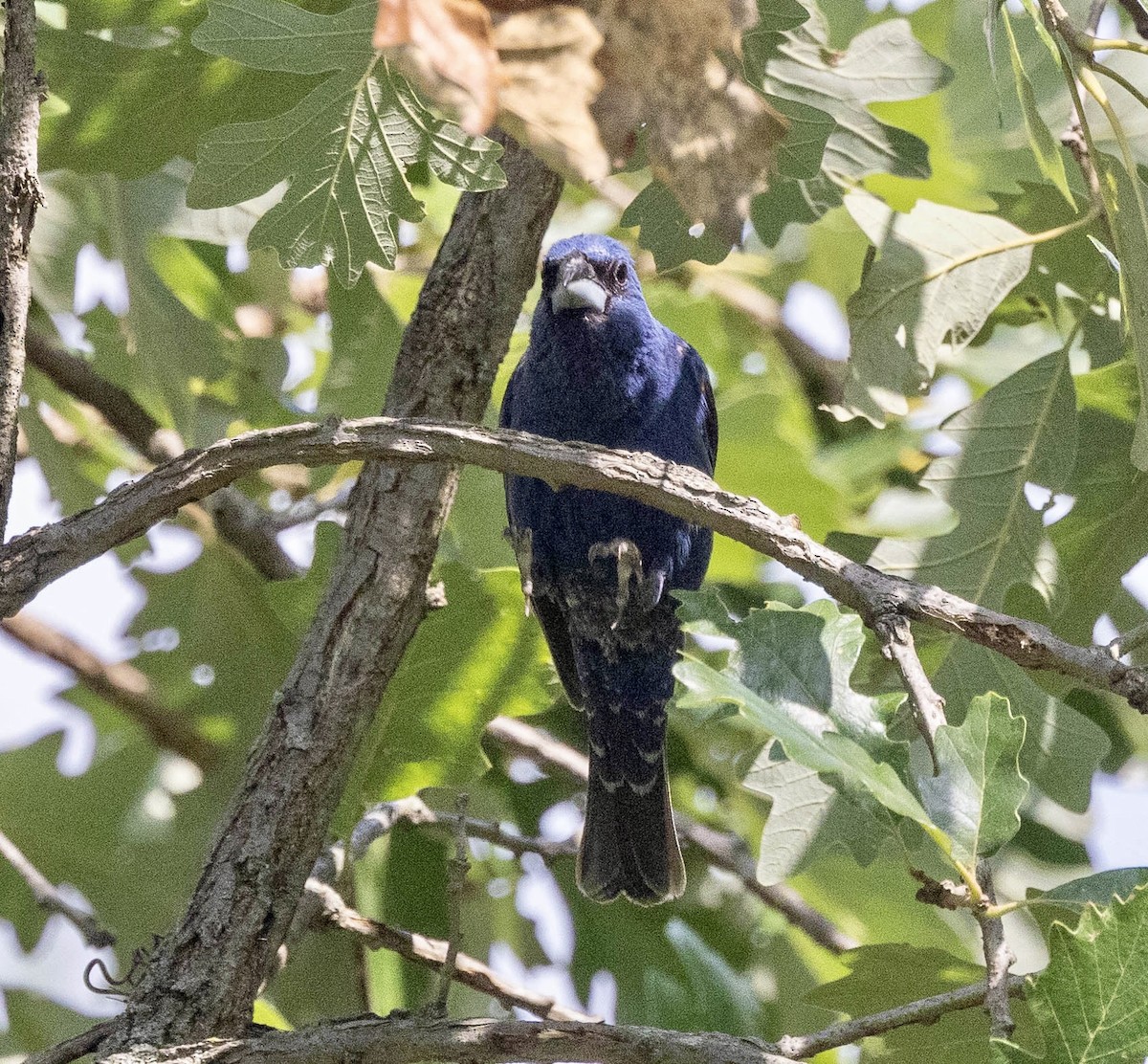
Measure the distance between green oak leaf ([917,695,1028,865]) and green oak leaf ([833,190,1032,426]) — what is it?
4.12 ft

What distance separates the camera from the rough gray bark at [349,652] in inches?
99.7

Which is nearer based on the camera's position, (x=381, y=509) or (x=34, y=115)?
(x=34, y=115)

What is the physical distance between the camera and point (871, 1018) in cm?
218

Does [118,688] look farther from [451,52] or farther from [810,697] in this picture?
[451,52]

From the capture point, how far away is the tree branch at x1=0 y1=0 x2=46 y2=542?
2.21 metres

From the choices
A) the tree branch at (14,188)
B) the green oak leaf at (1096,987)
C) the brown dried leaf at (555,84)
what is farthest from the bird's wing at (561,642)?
the brown dried leaf at (555,84)

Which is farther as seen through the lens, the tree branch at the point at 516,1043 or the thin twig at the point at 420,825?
the thin twig at the point at 420,825

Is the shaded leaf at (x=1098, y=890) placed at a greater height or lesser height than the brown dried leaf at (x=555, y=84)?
lesser

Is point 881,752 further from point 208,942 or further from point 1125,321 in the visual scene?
point 208,942

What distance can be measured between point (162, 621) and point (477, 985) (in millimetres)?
1986

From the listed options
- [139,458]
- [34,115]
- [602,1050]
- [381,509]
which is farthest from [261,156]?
[139,458]

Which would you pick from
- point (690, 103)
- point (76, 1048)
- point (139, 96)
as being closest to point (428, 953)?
point (76, 1048)

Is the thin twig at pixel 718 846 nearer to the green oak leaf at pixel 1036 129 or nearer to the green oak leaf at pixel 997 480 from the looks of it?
the green oak leaf at pixel 997 480

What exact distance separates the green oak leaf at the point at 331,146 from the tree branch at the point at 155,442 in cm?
156
